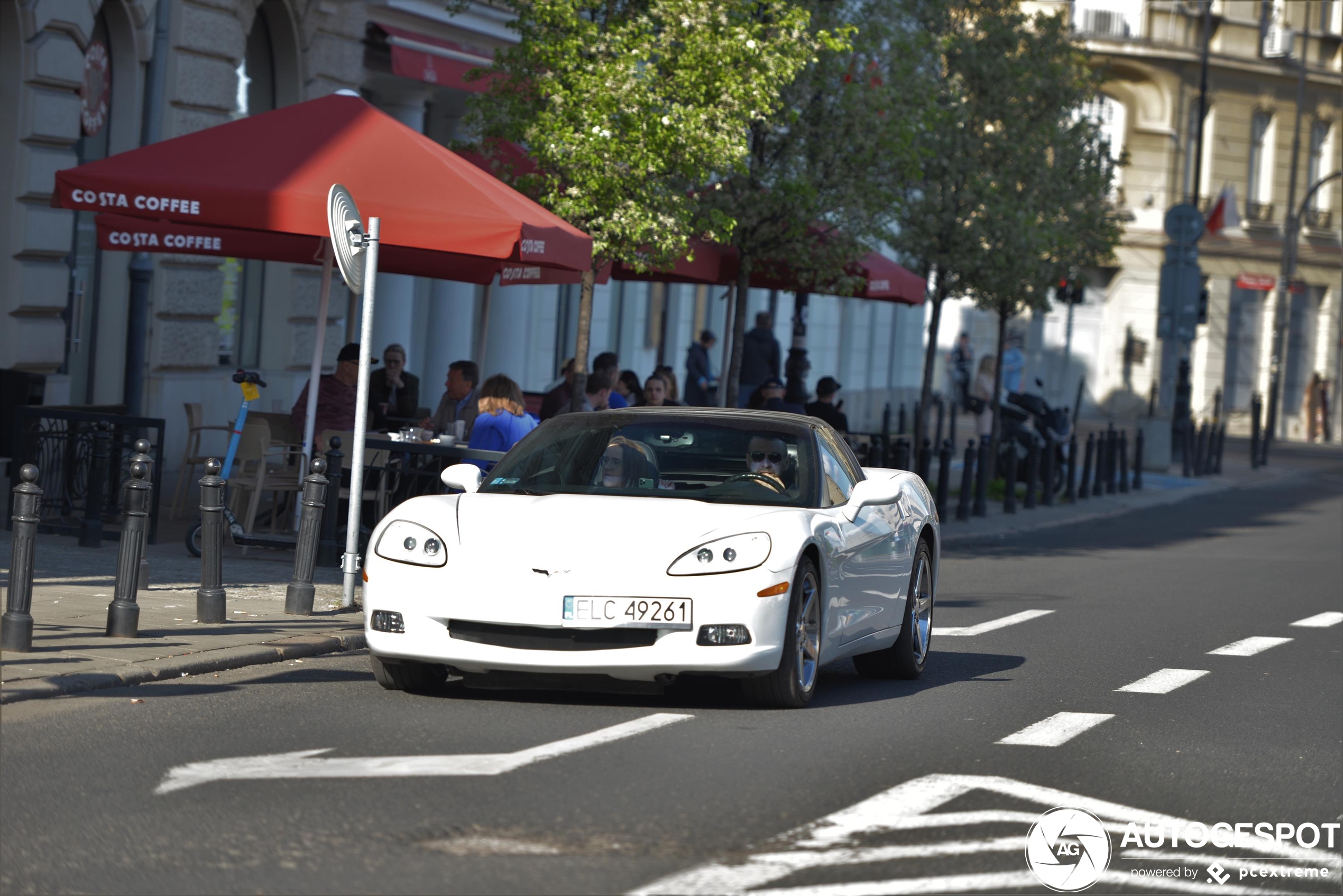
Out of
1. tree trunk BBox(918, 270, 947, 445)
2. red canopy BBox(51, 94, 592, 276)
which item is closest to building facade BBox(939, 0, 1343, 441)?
tree trunk BBox(918, 270, 947, 445)

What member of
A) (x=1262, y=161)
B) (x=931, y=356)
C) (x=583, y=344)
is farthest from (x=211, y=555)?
(x=1262, y=161)

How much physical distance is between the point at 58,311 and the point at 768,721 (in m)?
10.1

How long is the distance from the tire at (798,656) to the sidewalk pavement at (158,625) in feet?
7.71

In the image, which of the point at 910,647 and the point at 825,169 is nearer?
the point at 910,647

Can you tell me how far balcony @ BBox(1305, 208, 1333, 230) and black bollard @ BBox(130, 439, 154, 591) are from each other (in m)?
46.8

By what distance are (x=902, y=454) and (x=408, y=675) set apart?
43.4 feet

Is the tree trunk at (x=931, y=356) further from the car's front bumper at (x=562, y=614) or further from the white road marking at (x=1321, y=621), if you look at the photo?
the car's front bumper at (x=562, y=614)

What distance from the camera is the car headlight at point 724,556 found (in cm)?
784

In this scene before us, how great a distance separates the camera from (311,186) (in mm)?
11914

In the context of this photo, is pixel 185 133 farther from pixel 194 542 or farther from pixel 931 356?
pixel 931 356

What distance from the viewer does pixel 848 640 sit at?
8.91 m

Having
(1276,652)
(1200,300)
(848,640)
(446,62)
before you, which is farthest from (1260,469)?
(848,640)

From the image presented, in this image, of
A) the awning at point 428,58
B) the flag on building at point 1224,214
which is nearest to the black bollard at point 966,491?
the awning at point 428,58

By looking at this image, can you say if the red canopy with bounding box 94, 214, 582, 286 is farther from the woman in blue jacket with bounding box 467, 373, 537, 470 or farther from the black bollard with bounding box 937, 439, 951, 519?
the black bollard with bounding box 937, 439, 951, 519
